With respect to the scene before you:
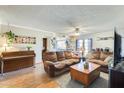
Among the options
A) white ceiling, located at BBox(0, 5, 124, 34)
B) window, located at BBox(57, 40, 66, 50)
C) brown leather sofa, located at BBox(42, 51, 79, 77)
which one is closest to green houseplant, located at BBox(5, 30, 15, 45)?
white ceiling, located at BBox(0, 5, 124, 34)

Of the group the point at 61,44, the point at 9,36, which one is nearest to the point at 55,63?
the point at 9,36

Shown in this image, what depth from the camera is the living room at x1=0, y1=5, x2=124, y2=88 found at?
9.09ft

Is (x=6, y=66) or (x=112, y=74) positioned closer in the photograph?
(x=112, y=74)

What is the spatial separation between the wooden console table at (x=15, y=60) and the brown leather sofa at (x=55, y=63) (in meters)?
1.05

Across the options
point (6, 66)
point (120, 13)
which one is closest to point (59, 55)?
point (6, 66)

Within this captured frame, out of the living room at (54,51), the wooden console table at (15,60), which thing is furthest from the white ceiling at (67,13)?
the wooden console table at (15,60)

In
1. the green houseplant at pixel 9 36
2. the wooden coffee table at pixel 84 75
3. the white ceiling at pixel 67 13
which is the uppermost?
the white ceiling at pixel 67 13

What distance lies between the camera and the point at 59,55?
4734 millimetres

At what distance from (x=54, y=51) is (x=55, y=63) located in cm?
101

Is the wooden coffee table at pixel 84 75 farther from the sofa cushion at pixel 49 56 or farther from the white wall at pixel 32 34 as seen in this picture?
the white wall at pixel 32 34

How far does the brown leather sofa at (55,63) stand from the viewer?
11.7 feet
